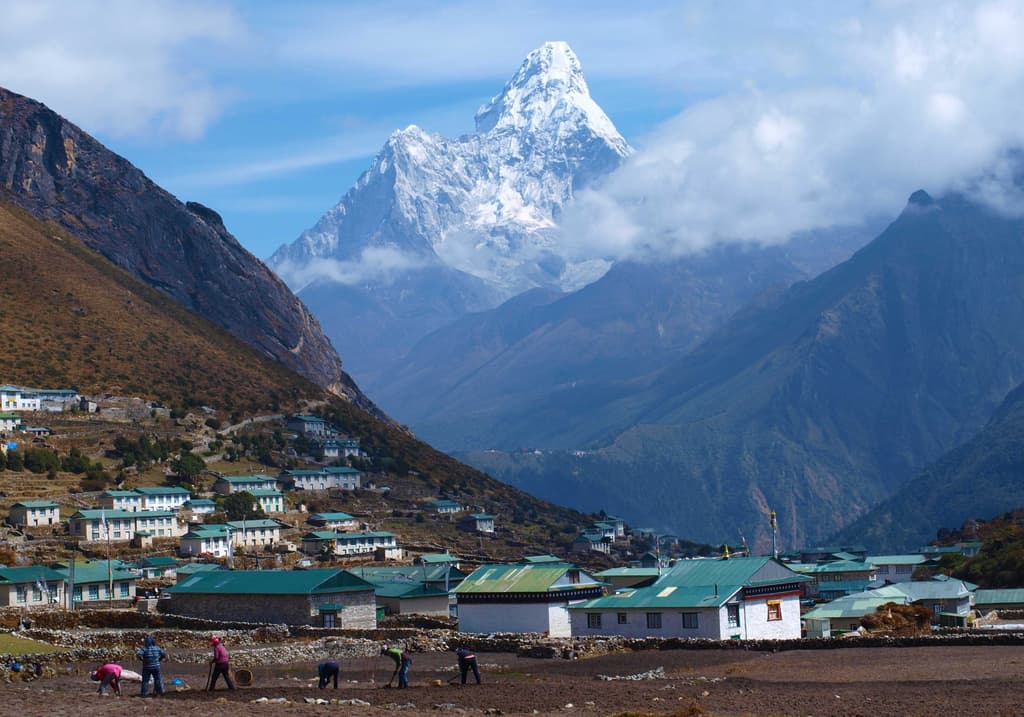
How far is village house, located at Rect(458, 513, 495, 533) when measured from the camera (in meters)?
154

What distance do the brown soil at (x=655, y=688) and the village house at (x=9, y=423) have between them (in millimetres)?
84929

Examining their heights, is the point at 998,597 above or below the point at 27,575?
below

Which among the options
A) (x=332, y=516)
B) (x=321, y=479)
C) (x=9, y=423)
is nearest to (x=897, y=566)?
(x=332, y=516)

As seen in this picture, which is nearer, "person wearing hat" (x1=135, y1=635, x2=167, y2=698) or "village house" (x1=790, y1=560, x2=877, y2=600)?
"person wearing hat" (x1=135, y1=635, x2=167, y2=698)

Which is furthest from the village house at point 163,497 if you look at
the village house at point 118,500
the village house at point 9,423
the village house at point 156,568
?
the village house at point 9,423

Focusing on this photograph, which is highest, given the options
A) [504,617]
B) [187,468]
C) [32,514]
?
[187,468]

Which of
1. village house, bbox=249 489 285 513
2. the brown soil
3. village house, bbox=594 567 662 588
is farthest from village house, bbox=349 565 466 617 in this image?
village house, bbox=249 489 285 513

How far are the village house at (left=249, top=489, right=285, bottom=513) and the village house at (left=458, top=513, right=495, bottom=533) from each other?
1985cm

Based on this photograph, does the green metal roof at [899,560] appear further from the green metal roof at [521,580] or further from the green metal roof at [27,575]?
the green metal roof at [27,575]

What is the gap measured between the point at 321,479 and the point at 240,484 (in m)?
17.7

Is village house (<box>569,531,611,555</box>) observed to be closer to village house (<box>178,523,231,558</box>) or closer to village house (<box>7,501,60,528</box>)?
village house (<box>178,523,231,558</box>)

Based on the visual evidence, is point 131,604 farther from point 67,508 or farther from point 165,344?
point 165,344

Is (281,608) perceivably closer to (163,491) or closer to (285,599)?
(285,599)

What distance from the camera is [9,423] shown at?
13950 cm
